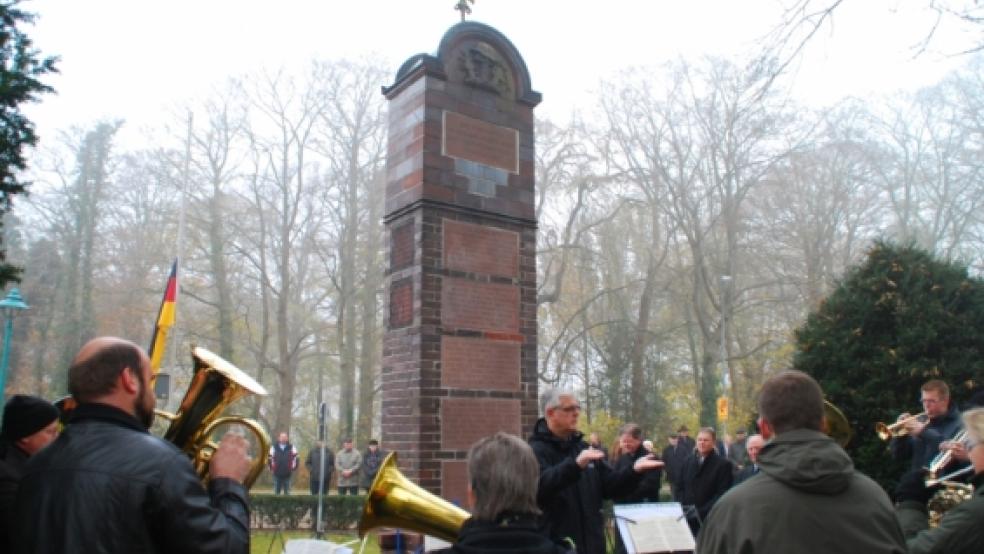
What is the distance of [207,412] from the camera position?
3129mm

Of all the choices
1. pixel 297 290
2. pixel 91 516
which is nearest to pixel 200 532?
pixel 91 516

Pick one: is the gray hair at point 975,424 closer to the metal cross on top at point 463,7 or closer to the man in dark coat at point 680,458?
the man in dark coat at point 680,458

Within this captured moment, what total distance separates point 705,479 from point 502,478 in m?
5.79

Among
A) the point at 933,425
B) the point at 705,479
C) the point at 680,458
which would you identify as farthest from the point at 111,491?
the point at 680,458

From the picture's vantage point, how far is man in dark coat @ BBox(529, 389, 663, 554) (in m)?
4.55

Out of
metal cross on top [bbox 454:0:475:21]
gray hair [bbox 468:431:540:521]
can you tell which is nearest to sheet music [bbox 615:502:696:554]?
gray hair [bbox 468:431:540:521]

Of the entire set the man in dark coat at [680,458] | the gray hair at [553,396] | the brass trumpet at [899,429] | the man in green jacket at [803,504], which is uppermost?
the gray hair at [553,396]

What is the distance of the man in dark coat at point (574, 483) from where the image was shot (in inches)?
179

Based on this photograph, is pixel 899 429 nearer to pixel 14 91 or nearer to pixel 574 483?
pixel 574 483

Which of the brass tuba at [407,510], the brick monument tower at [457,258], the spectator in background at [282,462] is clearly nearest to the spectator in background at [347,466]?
the spectator in background at [282,462]

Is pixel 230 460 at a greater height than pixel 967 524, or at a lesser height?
greater

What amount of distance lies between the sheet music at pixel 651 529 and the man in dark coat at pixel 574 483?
2.90 feet

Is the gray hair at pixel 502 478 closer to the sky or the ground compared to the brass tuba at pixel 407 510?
closer to the sky

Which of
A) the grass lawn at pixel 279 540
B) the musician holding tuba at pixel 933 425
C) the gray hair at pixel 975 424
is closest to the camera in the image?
the gray hair at pixel 975 424
